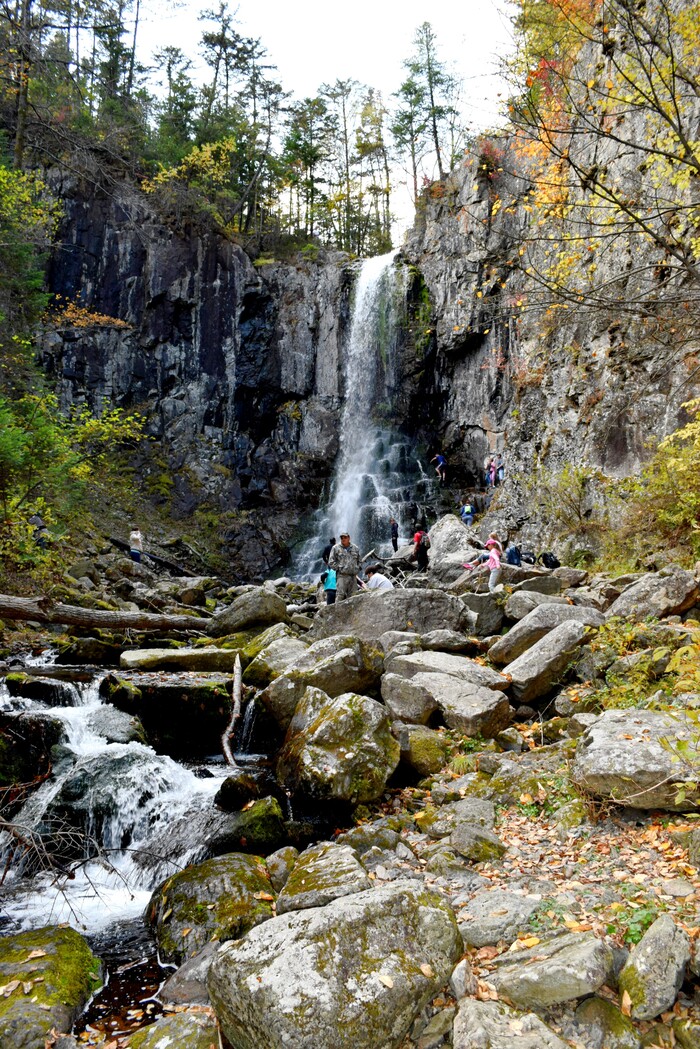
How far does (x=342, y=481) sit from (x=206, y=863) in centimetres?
2309

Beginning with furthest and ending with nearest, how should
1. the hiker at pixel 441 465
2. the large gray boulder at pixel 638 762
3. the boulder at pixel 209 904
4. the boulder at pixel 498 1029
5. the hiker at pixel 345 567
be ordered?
the hiker at pixel 441 465, the hiker at pixel 345 567, the boulder at pixel 209 904, the large gray boulder at pixel 638 762, the boulder at pixel 498 1029

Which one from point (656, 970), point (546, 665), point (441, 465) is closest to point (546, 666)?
point (546, 665)

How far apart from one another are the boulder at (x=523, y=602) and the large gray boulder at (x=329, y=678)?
2.37 metres

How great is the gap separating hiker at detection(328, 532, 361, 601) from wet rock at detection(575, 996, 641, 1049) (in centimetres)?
945

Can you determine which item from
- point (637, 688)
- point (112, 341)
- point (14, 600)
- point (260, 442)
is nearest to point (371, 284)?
point (260, 442)

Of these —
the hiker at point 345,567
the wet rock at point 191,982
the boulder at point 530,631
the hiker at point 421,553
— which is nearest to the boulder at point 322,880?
the wet rock at point 191,982

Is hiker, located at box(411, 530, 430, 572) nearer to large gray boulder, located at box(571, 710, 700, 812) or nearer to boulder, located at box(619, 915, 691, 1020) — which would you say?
large gray boulder, located at box(571, 710, 700, 812)

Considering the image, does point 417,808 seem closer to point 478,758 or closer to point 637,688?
point 478,758

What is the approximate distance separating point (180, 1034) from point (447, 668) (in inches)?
189

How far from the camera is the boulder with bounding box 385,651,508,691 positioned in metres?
7.16

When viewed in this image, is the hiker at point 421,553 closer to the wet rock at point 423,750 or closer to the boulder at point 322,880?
the wet rock at point 423,750

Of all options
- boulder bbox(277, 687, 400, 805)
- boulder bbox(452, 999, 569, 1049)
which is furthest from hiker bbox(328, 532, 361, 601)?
boulder bbox(452, 999, 569, 1049)

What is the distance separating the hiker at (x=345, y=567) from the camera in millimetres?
12223

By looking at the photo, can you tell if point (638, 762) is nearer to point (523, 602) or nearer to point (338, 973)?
point (338, 973)
